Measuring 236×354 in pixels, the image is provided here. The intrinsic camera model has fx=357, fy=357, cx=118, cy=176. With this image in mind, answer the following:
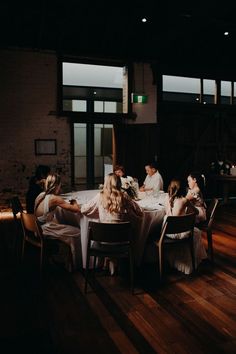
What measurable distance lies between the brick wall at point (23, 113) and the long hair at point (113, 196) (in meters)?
4.65

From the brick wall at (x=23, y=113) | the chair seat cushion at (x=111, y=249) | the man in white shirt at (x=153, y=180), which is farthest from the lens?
the brick wall at (x=23, y=113)

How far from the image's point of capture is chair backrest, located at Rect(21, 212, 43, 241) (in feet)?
13.7

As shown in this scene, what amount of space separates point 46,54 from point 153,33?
252 centimetres

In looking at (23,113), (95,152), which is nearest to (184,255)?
(23,113)

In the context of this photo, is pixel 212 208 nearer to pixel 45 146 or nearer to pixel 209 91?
pixel 45 146

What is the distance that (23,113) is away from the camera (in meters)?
8.22

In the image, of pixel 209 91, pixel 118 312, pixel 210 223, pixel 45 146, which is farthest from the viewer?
pixel 209 91

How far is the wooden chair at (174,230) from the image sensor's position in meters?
4.00

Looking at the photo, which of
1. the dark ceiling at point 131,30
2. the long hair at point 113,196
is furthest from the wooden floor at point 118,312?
the dark ceiling at point 131,30

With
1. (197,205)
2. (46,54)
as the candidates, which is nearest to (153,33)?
(46,54)

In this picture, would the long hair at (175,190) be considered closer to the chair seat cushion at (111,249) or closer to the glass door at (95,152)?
the chair seat cushion at (111,249)

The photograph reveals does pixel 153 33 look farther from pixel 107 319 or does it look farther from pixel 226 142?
pixel 107 319

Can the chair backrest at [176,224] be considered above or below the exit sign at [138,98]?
below

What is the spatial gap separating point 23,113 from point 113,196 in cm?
496
